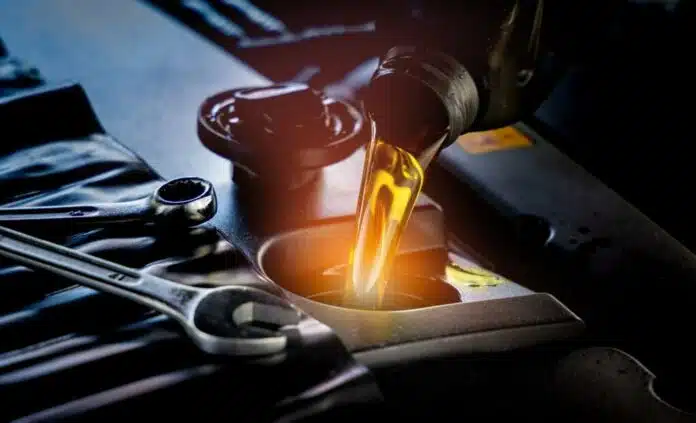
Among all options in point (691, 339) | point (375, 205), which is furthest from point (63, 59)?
point (691, 339)

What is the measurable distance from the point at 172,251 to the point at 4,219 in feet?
0.42

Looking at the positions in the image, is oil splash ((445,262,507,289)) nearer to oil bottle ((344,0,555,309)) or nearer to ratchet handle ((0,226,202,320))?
oil bottle ((344,0,555,309))

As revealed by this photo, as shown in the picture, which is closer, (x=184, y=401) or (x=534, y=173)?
(x=184, y=401)

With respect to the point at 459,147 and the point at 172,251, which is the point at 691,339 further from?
the point at 172,251

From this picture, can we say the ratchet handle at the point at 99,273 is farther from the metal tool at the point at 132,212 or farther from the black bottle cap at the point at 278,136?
the black bottle cap at the point at 278,136

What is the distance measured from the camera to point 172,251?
603mm

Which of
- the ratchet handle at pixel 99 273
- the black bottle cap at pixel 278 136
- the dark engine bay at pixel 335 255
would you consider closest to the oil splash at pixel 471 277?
the dark engine bay at pixel 335 255

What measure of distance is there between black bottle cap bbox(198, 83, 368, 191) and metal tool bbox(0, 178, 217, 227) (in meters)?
0.10

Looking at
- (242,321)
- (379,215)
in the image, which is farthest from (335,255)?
(242,321)

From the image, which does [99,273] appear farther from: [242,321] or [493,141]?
[493,141]

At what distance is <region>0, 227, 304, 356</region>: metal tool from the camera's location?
0.49m

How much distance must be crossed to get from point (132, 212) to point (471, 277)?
29 centimetres

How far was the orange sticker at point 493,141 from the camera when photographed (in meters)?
0.84

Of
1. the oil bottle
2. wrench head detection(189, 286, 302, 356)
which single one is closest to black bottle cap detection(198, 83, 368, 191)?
the oil bottle
